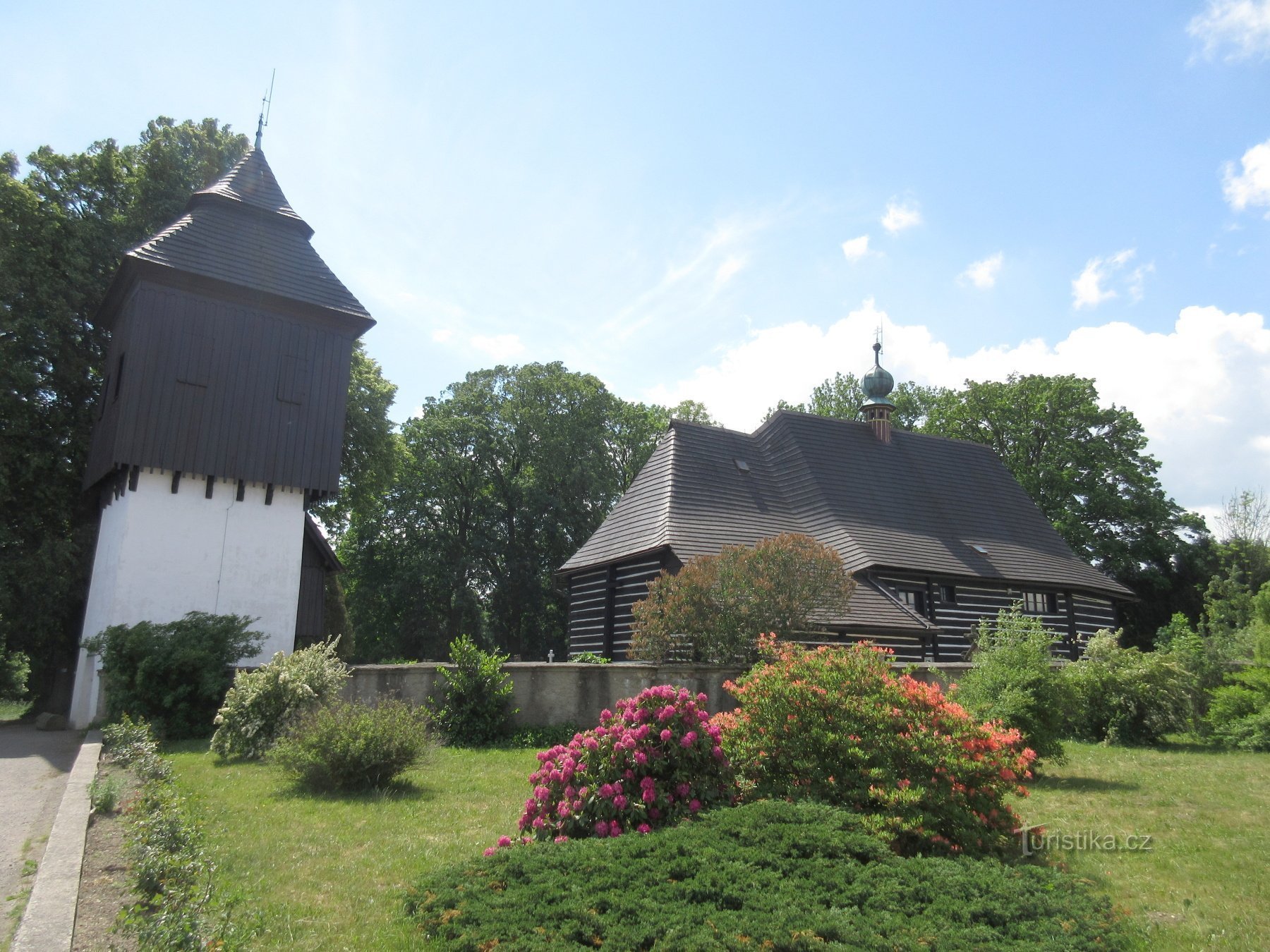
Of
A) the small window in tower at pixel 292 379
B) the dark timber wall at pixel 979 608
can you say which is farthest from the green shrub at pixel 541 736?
the small window in tower at pixel 292 379

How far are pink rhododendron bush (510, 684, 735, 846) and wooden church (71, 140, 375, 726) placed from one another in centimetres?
1540

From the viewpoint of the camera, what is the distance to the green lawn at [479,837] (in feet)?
16.9

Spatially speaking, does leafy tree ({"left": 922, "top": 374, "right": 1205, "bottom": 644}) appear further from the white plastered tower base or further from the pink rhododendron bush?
the pink rhododendron bush

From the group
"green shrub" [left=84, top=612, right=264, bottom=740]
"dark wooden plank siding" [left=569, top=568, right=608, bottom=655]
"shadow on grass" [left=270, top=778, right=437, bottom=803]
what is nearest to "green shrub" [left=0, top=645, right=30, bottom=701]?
"green shrub" [left=84, top=612, right=264, bottom=740]

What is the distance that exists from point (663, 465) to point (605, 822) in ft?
59.4

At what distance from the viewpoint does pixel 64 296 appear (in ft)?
71.9

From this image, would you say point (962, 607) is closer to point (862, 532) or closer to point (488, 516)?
point (862, 532)

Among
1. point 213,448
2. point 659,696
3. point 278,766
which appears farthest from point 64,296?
point 659,696

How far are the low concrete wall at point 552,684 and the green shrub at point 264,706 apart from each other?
146 centimetres

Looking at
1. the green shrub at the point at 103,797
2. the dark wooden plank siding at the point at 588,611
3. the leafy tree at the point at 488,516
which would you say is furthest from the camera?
the leafy tree at the point at 488,516

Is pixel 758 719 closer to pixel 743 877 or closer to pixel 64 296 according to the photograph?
pixel 743 877

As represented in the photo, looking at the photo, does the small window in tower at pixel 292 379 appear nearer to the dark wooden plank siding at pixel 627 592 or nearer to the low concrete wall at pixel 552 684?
the dark wooden plank siding at pixel 627 592

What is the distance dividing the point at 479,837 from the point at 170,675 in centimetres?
1071

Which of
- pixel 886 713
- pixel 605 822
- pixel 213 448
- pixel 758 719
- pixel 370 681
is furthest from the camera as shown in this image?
pixel 213 448
